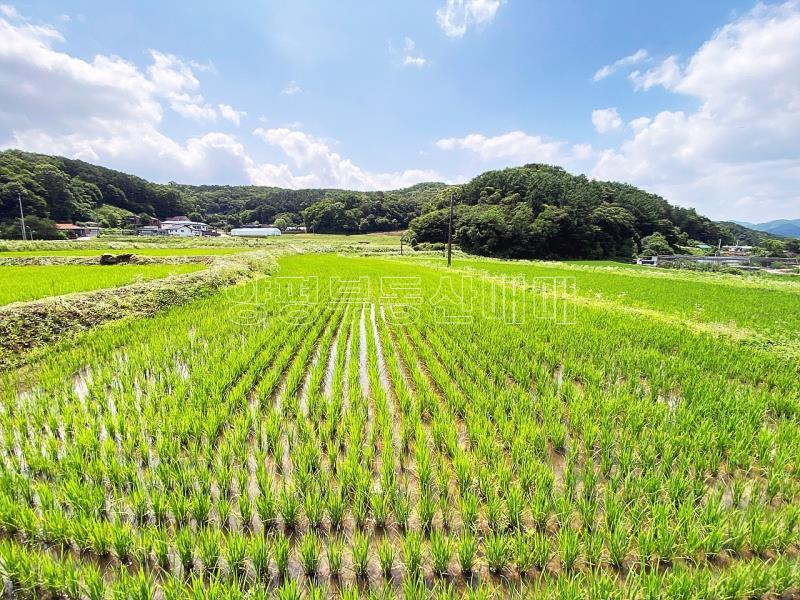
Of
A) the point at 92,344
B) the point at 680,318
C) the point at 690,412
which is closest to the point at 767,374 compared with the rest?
the point at 690,412

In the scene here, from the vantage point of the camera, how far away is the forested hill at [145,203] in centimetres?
4453

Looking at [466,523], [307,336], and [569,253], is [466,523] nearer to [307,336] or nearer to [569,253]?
[307,336]

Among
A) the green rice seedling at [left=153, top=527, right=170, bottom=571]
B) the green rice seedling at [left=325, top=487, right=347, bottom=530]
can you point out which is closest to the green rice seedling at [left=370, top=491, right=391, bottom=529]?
the green rice seedling at [left=325, top=487, right=347, bottom=530]

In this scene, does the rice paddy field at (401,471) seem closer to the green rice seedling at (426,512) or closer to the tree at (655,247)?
the green rice seedling at (426,512)

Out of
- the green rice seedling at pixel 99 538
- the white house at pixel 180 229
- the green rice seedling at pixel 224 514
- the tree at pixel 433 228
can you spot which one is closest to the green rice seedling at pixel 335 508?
the green rice seedling at pixel 224 514

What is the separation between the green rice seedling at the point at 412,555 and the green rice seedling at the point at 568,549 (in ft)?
2.82

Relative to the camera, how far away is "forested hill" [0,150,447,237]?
44.5 m

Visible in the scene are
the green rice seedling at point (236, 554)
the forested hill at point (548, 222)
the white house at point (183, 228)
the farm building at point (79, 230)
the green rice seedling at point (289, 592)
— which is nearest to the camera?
the green rice seedling at point (289, 592)

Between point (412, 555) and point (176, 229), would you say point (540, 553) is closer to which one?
point (412, 555)

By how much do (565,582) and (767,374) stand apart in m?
5.38

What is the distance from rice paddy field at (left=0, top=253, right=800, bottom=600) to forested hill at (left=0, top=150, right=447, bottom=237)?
177ft

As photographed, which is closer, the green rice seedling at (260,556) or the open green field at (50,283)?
the green rice seedling at (260,556)

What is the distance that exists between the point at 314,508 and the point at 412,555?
77 centimetres

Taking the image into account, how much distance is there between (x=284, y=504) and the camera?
2.26 metres
